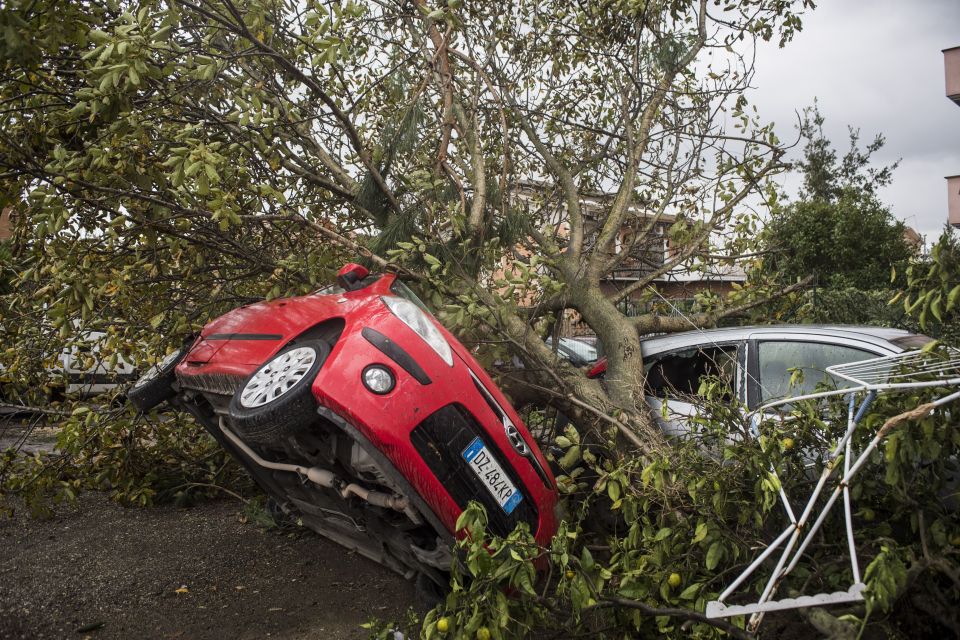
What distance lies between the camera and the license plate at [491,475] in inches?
117

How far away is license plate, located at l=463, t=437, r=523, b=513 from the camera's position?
2984 mm

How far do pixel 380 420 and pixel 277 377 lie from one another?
54 centimetres

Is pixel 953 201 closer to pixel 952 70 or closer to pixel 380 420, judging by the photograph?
pixel 952 70

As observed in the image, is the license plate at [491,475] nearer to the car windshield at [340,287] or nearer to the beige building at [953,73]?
the car windshield at [340,287]

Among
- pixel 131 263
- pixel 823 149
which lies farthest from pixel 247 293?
pixel 823 149

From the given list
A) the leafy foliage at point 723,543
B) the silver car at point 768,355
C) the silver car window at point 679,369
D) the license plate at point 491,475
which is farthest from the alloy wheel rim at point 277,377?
the silver car window at point 679,369

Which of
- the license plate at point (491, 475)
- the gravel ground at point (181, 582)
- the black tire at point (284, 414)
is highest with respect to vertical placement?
the black tire at point (284, 414)

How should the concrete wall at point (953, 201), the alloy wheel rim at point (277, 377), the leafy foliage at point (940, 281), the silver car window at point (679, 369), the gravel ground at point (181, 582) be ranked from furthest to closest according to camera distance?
the concrete wall at point (953, 201), the silver car window at point (679, 369), the gravel ground at point (181, 582), the alloy wheel rim at point (277, 377), the leafy foliage at point (940, 281)

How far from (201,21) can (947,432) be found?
4.98 m

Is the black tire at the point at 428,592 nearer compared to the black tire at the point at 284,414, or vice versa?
the black tire at the point at 284,414

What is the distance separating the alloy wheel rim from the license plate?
0.75m

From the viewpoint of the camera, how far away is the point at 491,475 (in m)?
3.04

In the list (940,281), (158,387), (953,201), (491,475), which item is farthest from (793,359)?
(953,201)

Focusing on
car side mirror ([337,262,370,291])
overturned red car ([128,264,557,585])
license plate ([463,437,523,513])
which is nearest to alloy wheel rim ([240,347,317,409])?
overturned red car ([128,264,557,585])
